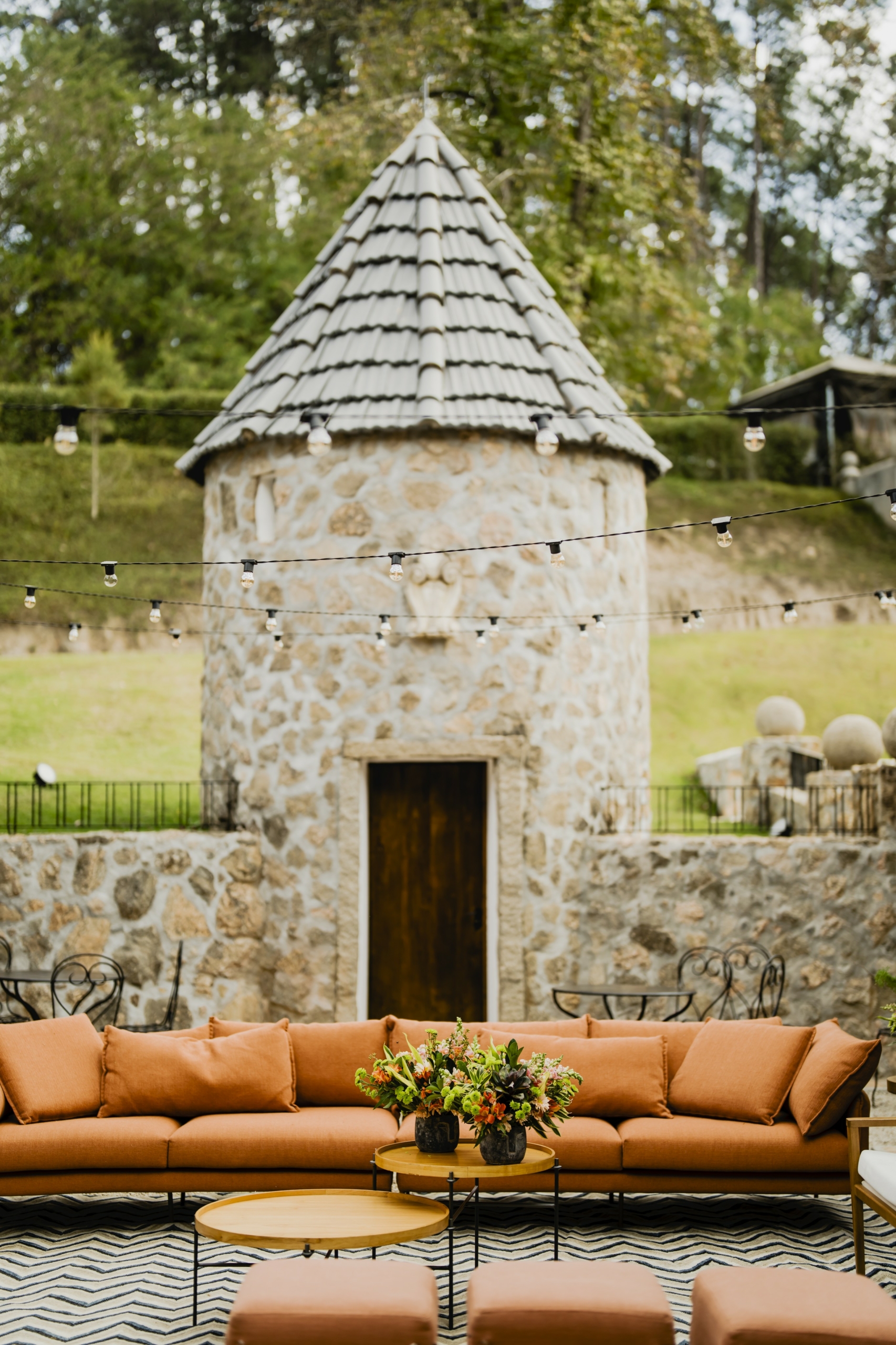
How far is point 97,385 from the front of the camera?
1745 centimetres

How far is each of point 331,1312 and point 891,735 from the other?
7240 millimetres

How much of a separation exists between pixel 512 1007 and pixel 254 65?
19.7m

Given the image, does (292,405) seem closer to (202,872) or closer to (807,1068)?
(202,872)

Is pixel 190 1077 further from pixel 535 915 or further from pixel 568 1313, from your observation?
pixel 535 915

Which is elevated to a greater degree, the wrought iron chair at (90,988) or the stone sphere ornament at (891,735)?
the stone sphere ornament at (891,735)

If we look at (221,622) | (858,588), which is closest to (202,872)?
(221,622)

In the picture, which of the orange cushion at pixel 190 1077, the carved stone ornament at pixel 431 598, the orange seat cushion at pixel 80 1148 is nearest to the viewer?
the orange seat cushion at pixel 80 1148

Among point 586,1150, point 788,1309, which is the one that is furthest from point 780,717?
point 788,1309

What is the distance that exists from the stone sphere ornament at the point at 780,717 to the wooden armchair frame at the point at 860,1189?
8.68 meters

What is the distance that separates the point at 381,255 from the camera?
10.3 meters

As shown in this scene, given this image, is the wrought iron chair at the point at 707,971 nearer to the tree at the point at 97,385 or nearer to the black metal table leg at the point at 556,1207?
the black metal table leg at the point at 556,1207

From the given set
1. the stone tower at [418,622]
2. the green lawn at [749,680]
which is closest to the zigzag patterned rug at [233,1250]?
the stone tower at [418,622]

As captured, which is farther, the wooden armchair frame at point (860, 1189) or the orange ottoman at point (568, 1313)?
the wooden armchair frame at point (860, 1189)

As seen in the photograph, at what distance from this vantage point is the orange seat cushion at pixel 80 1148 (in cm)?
557
